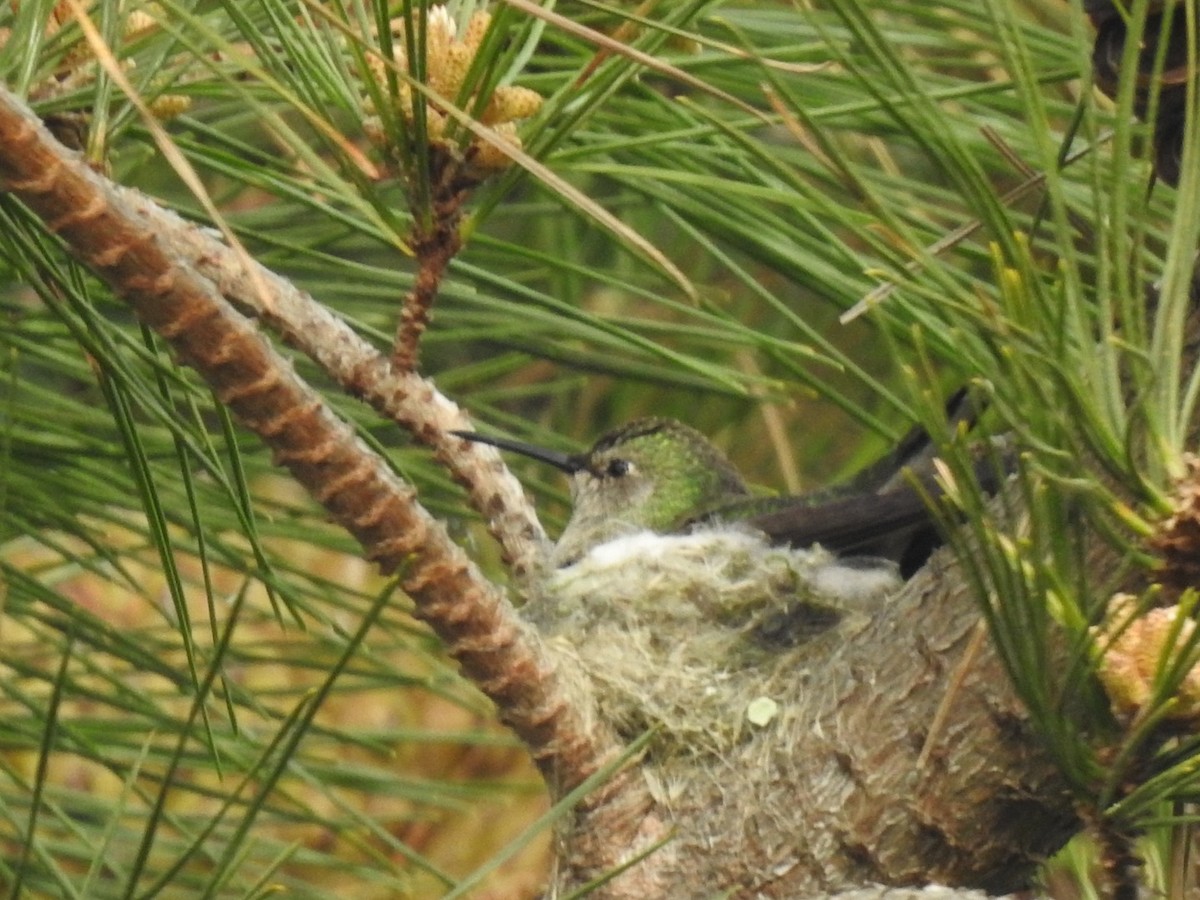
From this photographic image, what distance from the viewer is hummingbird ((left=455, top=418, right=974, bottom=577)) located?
75.3 inches

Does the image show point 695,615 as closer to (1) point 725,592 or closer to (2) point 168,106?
(1) point 725,592

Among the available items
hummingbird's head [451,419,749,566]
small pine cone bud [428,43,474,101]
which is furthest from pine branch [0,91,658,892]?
hummingbird's head [451,419,749,566]

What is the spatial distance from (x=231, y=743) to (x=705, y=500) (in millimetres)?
896

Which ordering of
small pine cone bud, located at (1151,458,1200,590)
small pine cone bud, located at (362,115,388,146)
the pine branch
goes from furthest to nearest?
small pine cone bud, located at (362,115,388,146) < the pine branch < small pine cone bud, located at (1151,458,1200,590)

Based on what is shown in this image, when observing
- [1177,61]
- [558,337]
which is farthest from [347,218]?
[558,337]

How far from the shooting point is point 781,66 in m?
1.07

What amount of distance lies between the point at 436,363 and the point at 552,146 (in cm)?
220

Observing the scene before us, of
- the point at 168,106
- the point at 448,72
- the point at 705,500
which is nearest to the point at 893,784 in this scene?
the point at 448,72

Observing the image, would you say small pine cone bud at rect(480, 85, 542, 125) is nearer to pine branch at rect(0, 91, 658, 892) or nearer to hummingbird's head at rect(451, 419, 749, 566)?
pine branch at rect(0, 91, 658, 892)

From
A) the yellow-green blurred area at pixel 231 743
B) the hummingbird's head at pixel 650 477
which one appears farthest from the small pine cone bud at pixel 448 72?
the hummingbird's head at pixel 650 477

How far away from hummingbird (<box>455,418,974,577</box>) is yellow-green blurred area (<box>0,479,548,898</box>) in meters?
0.32

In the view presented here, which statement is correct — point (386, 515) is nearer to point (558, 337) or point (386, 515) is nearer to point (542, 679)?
point (542, 679)

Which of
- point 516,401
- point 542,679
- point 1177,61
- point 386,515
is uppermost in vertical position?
point 516,401

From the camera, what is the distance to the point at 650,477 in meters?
2.61
